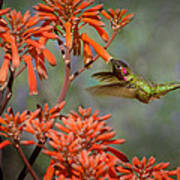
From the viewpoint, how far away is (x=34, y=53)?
432 millimetres

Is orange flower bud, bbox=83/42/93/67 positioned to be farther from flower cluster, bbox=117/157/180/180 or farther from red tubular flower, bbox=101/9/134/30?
flower cluster, bbox=117/157/180/180

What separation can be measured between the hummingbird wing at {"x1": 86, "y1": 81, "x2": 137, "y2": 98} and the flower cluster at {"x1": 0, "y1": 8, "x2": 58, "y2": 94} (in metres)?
0.40

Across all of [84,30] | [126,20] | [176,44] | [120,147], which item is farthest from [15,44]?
[176,44]

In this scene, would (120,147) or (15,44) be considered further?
(120,147)

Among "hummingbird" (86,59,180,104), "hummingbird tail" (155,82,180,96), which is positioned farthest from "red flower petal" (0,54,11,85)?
"hummingbird tail" (155,82,180,96)

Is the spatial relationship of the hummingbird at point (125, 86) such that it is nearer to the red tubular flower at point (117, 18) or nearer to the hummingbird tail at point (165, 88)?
the hummingbird tail at point (165, 88)

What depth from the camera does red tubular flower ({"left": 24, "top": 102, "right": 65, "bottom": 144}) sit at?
39cm

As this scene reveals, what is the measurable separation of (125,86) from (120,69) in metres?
0.05

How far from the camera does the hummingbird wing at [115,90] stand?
84 cm

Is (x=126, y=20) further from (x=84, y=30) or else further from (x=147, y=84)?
(x=84, y=30)

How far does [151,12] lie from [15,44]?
941 millimetres

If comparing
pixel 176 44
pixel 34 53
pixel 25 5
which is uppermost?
pixel 25 5

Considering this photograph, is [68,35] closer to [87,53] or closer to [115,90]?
[87,53]

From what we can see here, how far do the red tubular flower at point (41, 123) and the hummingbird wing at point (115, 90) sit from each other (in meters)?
0.40
